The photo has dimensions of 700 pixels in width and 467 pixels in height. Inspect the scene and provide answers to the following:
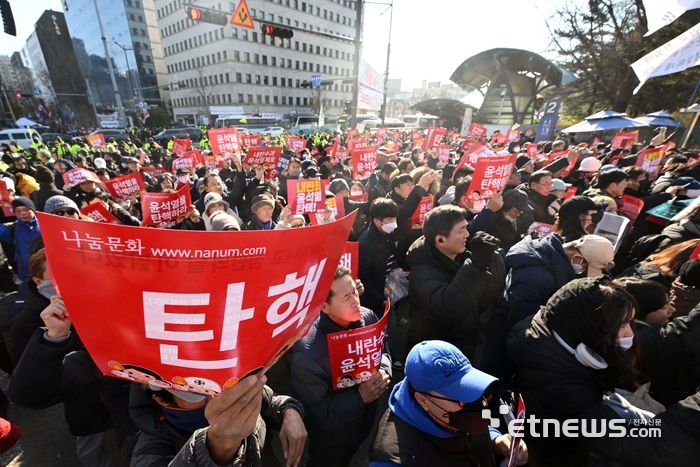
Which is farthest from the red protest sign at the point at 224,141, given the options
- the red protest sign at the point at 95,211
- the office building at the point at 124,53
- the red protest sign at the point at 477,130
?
the office building at the point at 124,53

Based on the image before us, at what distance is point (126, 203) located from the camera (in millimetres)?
5562

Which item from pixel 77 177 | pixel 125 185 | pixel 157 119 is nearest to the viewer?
pixel 77 177

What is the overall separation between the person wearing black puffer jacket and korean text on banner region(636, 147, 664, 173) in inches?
278

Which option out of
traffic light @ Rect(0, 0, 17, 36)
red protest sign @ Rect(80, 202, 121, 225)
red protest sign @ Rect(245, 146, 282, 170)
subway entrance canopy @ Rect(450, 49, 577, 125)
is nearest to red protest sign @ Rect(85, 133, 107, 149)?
traffic light @ Rect(0, 0, 17, 36)

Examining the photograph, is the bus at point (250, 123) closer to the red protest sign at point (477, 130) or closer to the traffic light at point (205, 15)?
the traffic light at point (205, 15)

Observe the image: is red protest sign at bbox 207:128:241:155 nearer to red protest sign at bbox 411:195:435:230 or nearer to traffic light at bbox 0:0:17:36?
red protest sign at bbox 411:195:435:230

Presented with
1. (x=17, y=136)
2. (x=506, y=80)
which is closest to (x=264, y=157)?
(x=17, y=136)

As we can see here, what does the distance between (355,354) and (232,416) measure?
985 mm

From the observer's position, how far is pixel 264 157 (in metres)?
6.94

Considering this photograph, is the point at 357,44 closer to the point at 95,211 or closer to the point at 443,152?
the point at 443,152

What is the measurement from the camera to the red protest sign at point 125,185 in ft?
18.5

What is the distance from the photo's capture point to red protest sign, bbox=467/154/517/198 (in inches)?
147

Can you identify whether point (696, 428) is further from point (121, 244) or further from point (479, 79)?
point (479, 79)

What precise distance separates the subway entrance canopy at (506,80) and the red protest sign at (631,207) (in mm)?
29726
